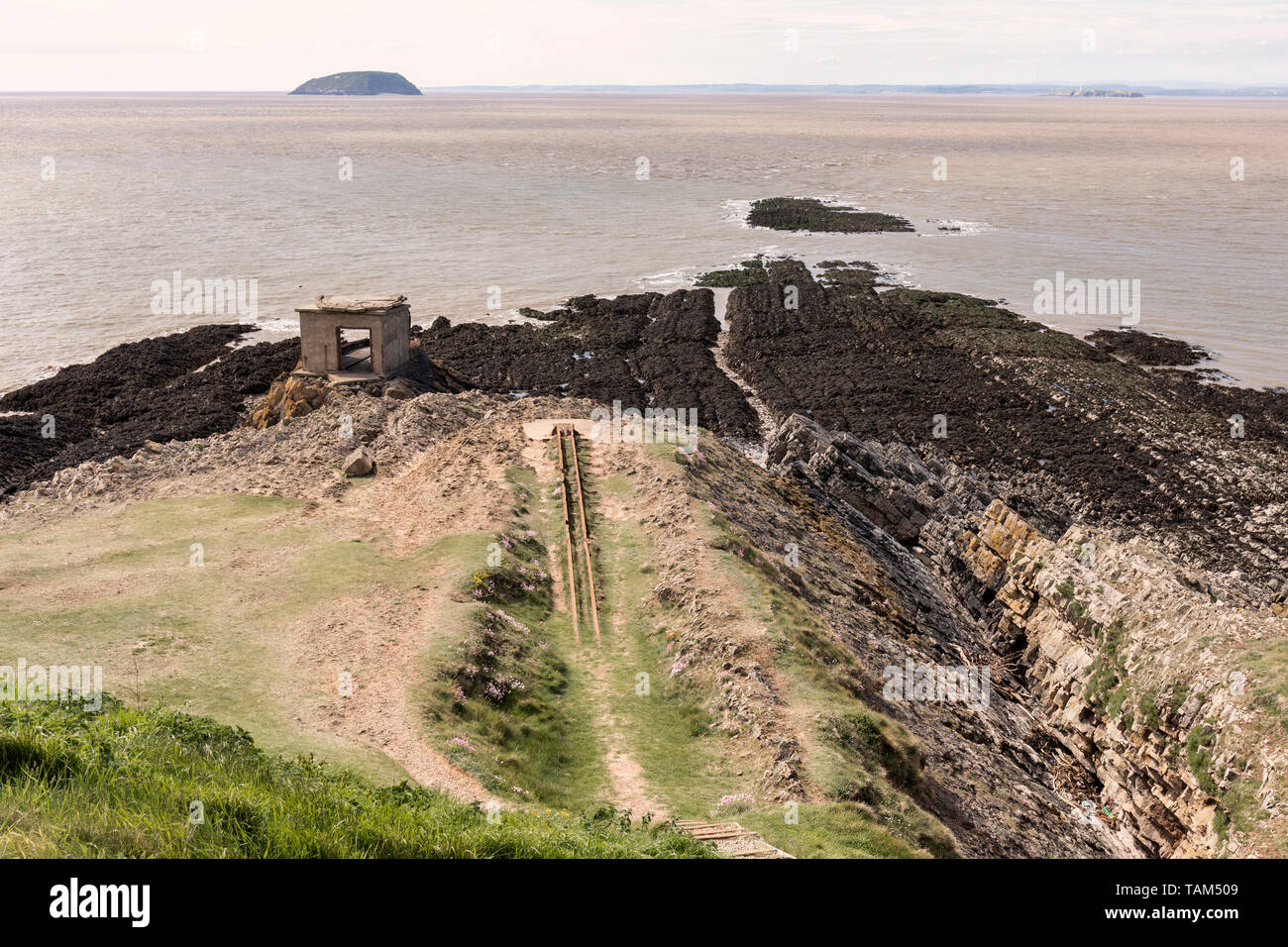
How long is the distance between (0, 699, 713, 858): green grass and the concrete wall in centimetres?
2745

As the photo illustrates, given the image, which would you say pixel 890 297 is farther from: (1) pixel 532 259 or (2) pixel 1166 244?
(2) pixel 1166 244

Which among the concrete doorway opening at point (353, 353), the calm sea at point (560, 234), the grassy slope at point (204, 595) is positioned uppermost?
the calm sea at point (560, 234)

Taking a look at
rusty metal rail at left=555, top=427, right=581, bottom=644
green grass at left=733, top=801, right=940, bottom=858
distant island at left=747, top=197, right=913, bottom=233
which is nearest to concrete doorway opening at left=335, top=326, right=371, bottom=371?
rusty metal rail at left=555, top=427, right=581, bottom=644

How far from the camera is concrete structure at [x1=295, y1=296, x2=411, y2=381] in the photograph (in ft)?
125

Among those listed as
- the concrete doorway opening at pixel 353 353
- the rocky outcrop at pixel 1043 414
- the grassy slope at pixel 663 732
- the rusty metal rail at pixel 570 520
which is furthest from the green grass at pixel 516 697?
the concrete doorway opening at pixel 353 353

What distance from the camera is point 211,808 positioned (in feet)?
29.6

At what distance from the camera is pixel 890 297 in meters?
67.2

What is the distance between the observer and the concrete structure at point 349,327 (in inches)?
1506

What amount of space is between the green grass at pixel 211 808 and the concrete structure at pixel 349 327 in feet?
90.0

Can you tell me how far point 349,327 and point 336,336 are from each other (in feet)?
2.37

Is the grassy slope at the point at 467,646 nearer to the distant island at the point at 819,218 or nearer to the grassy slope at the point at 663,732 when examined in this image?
the grassy slope at the point at 663,732

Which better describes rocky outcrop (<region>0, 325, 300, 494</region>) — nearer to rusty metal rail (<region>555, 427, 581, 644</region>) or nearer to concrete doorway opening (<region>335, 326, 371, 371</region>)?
concrete doorway opening (<region>335, 326, 371, 371</region>)
